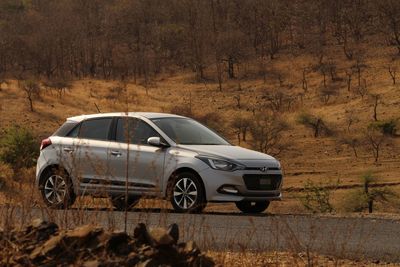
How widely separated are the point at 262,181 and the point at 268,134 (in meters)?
36.5

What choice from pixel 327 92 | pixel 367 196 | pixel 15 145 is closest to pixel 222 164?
pixel 367 196

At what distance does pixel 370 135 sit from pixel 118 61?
3974cm

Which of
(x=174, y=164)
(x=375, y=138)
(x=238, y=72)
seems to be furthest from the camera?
(x=238, y=72)

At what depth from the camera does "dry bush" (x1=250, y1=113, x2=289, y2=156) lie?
4822 cm

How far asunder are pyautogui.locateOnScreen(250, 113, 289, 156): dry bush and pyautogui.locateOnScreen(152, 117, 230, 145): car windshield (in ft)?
111

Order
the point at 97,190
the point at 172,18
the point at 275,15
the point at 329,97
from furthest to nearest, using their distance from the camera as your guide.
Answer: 1. the point at 172,18
2. the point at 275,15
3. the point at 329,97
4. the point at 97,190

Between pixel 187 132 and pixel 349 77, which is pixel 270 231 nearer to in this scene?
pixel 187 132

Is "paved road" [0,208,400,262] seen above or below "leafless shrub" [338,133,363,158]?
below

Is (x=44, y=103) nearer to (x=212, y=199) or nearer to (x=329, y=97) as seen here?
(x=329, y=97)

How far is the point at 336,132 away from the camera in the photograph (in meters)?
50.5

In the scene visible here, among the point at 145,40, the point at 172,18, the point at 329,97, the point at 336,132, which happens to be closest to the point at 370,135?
the point at 336,132

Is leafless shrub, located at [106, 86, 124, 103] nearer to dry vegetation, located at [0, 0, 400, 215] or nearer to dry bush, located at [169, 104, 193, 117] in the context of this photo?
dry vegetation, located at [0, 0, 400, 215]

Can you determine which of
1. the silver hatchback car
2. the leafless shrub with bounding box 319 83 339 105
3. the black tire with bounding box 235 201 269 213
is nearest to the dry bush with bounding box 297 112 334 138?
the leafless shrub with bounding box 319 83 339 105

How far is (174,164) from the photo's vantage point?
39.8ft
